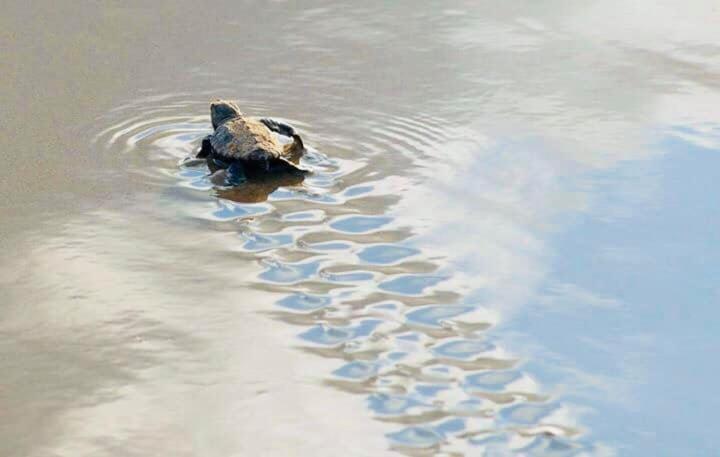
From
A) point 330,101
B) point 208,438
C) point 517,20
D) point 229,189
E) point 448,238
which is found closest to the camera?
point 208,438

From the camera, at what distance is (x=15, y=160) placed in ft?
15.3

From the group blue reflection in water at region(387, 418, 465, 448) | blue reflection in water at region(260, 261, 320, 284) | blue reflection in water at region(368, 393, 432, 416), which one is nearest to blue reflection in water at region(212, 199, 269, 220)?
blue reflection in water at region(260, 261, 320, 284)

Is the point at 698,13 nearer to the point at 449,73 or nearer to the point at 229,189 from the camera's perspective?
the point at 449,73

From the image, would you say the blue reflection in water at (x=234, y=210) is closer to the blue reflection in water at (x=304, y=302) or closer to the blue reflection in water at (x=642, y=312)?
the blue reflection in water at (x=304, y=302)

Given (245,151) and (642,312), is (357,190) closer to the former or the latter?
(245,151)

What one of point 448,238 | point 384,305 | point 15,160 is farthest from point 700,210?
point 15,160

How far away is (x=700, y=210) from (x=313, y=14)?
2.75 metres

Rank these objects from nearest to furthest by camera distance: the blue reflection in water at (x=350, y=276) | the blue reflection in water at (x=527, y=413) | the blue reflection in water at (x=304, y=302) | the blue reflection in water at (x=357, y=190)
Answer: the blue reflection in water at (x=527, y=413)
the blue reflection in water at (x=304, y=302)
the blue reflection in water at (x=350, y=276)
the blue reflection in water at (x=357, y=190)

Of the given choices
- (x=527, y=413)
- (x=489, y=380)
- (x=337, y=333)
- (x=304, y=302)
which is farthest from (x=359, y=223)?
(x=527, y=413)

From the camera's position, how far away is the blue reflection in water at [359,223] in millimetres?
4098

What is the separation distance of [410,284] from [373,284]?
0.12 metres

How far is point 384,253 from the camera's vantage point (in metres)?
3.93

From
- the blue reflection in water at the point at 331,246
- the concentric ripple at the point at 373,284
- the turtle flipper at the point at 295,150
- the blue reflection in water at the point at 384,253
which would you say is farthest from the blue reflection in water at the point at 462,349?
the turtle flipper at the point at 295,150

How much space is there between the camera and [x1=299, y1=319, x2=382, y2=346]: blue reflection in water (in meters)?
3.42
